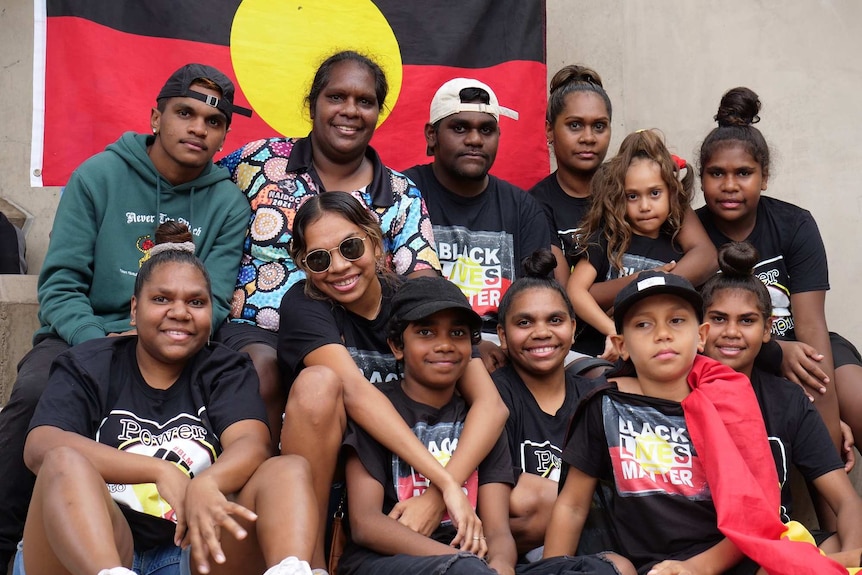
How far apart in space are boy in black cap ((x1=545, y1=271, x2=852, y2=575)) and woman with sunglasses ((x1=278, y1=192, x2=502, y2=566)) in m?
0.31

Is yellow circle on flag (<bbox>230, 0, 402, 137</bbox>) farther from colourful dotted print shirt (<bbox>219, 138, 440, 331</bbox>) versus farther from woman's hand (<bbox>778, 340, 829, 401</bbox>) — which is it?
woman's hand (<bbox>778, 340, 829, 401</bbox>)

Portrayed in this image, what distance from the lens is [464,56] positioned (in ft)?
15.8

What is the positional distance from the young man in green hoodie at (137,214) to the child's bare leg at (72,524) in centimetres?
78

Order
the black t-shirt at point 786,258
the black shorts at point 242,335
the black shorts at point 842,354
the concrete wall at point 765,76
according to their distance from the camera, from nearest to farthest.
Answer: the black shorts at point 242,335
the black shorts at point 842,354
the black t-shirt at point 786,258
the concrete wall at point 765,76

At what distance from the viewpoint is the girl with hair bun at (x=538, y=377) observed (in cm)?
320

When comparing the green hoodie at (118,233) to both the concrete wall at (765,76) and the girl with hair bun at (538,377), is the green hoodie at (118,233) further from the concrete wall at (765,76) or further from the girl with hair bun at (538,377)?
the concrete wall at (765,76)

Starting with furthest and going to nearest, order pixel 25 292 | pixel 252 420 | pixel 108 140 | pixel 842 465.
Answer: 1. pixel 108 140
2. pixel 25 292
3. pixel 842 465
4. pixel 252 420

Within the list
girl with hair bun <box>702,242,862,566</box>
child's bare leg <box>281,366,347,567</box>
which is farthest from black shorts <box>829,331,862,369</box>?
child's bare leg <box>281,366,347,567</box>

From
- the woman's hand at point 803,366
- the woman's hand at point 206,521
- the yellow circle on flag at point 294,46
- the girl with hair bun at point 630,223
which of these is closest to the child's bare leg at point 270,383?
the woman's hand at point 206,521

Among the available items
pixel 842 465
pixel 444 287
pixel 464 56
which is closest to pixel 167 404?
pixel 444 287

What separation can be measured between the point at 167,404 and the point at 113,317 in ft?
2.30

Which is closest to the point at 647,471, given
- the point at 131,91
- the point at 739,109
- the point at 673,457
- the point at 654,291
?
the point at 673,457

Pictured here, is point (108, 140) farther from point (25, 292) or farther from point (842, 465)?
point (842, 465)

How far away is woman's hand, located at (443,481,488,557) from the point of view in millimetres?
2709
